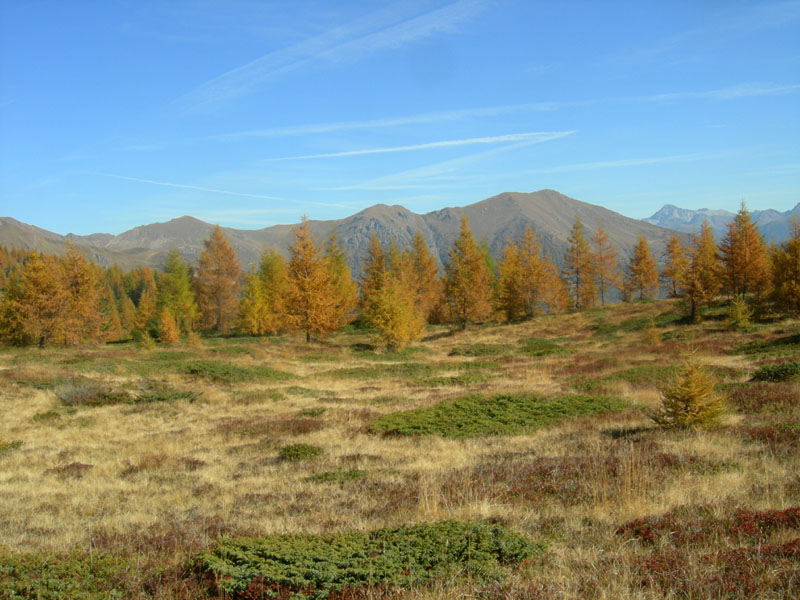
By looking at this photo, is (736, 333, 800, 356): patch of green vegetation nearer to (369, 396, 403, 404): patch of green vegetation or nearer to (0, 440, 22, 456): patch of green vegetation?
(369, 396, 403, 404): patch of green vegetation

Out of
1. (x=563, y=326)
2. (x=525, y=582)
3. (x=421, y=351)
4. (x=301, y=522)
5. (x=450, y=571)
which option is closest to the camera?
(x=525, y=582)

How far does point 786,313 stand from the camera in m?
34.6

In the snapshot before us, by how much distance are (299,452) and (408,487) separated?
4.22 meters

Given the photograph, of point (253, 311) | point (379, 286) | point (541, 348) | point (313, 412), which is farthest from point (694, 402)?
point (253, 311)

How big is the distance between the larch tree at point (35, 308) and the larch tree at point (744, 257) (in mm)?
55319

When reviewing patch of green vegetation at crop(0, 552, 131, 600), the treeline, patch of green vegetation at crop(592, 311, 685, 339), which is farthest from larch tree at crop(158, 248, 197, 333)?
patch of green vegetation at crop(0, 552, 131, 600)

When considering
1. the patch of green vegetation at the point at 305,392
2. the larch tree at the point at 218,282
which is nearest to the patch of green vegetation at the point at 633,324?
the patch of green vegetation at the point at 305,392

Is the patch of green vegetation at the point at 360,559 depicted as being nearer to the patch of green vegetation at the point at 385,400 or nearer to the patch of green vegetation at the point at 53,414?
the patch of green vegetation at the point at 385,400

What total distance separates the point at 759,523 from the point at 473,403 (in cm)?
1106

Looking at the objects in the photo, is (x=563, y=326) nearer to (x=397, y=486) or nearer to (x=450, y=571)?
(x=397, y=486)

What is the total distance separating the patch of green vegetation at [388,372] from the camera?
27.0 meters

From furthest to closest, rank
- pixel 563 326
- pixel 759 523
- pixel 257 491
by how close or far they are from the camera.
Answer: pixel 563 326 < pixel 257 491 < pixel 759 523

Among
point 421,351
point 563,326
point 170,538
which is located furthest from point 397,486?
point 563,326

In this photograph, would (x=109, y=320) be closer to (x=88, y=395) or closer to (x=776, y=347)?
(x=88, y=395)
